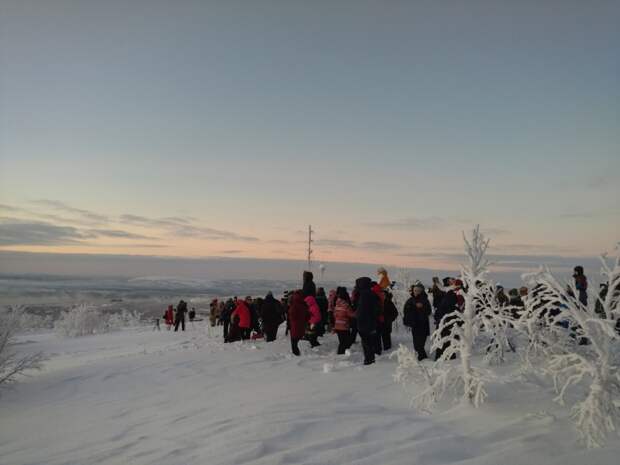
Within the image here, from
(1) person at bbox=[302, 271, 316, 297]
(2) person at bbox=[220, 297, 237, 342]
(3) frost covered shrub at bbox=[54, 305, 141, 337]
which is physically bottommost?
(3) frost covered shrub at bbox=[54, 305, 141, 337]

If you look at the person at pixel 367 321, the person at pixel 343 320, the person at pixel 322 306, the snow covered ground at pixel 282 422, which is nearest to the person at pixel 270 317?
the person at pixel 322 306

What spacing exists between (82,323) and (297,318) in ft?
103

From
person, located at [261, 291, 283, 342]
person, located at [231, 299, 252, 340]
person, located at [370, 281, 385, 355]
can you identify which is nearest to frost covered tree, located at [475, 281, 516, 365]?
person, located at [370, 281, 385, 355]

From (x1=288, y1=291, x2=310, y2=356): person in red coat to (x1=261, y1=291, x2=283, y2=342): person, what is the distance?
2362mm

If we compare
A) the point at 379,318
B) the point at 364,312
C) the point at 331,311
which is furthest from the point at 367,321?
the point at 331,311

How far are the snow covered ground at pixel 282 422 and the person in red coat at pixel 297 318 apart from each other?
5.14 ft

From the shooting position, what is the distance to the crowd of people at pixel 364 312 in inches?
394

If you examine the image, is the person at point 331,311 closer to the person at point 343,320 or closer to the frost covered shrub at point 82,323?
the person at point 343,320

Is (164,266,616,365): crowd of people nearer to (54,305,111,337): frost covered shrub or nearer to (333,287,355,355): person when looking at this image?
(333,287,355,355): person

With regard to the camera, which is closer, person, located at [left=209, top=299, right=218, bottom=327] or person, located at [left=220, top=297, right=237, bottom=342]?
person, located at [left=220, top=297, right=237, bottom=342]

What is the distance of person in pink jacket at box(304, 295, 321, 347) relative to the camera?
12.5 meters

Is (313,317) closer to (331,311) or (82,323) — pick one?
(331,311)

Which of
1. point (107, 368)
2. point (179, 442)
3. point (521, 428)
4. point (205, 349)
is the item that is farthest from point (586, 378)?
point (107, 368)

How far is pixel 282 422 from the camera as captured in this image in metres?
5.58
